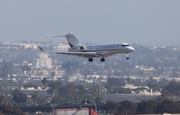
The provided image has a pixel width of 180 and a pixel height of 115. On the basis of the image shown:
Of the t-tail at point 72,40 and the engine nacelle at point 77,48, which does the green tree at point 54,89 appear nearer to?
the t-tail at point 72,40

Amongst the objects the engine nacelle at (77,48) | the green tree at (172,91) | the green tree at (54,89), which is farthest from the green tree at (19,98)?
the engine nacelle at (77,48)

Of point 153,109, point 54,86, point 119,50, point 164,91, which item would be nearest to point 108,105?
point 153,109

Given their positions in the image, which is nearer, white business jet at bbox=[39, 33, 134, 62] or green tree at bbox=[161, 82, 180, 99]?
white business jet at bbox=[39, 33, 134, 62]

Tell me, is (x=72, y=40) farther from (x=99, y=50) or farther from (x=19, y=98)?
(x=19, y=98)

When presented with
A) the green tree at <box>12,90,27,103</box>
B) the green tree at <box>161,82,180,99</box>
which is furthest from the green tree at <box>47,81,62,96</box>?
the green tree at <box>161,82,180,99</box>

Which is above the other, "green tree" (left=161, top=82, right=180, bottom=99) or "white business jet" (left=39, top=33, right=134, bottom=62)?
"white business jet" (left=39, top=33, right=134, bottom=62)

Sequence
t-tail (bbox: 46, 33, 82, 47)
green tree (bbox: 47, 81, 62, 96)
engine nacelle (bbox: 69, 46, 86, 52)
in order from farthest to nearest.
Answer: green tree (bbox: 47, 81, 62, 96) → t-tail (bbox: 46, 33, 82, 47) → engine nacelle (bbox: 69, 46, 86, 52)

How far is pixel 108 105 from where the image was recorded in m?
116

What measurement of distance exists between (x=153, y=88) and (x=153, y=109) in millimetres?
93056

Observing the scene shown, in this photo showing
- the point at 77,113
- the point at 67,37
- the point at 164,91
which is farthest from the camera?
the point at 164,91

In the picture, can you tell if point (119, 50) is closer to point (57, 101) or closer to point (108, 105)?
point (108, 105)

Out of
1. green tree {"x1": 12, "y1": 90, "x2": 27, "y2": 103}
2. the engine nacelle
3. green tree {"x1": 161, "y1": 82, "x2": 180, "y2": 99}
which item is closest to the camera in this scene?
the engine nacelle

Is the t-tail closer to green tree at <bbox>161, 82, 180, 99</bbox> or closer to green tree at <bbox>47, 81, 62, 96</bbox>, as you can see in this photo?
green tree at <bbox>161, 82, 180, 99</bbox>

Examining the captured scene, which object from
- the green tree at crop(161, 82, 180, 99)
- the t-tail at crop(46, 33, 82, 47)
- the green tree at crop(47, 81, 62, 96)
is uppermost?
the t-tail at crop(46, 33, 82, 47)
